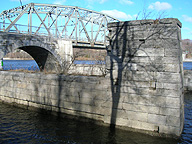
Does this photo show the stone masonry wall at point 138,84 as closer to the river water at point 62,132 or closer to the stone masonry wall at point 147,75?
the stone masonry wall at point 147,75

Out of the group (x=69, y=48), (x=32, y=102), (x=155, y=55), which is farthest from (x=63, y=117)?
(x=69, y=48)

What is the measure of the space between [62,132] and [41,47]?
11812mm

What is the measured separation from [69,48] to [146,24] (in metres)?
15.7

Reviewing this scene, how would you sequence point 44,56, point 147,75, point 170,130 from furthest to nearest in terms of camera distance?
point 44,56 < point 147,75 < point 170,130

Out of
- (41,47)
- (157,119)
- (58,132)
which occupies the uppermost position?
(41,47)

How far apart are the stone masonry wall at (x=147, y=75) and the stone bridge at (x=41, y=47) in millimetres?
6541

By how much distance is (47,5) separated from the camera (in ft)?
91.8

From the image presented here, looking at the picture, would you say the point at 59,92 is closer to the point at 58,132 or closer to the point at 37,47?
the point at 58,132

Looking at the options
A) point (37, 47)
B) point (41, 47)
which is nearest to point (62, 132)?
point (41, 47)

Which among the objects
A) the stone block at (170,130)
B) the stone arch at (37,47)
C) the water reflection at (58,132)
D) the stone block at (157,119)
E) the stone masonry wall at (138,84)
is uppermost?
the stone arch at (37,47)

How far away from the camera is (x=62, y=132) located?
7.31 m

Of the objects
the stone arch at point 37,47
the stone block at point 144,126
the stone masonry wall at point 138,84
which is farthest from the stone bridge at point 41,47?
the stone block at point 144,126

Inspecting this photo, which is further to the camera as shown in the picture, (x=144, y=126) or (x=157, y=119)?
(x=144, y=126)

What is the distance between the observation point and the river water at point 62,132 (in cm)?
650
